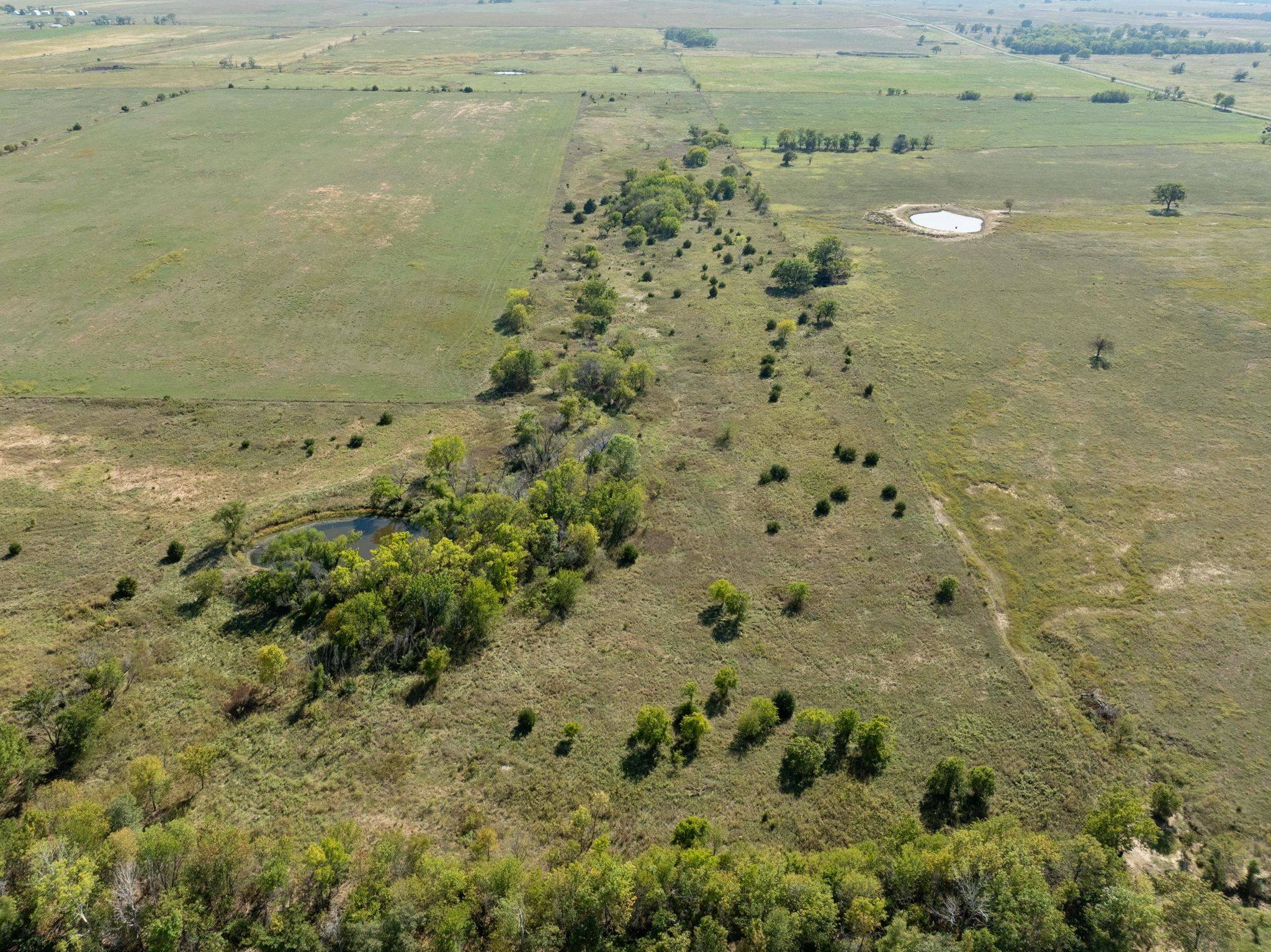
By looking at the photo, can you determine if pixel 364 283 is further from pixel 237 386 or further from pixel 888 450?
pixel 888 450

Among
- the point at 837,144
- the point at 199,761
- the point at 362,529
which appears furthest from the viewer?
the point at 837,144

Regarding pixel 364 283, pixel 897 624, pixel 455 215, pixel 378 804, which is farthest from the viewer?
pixel 455 215

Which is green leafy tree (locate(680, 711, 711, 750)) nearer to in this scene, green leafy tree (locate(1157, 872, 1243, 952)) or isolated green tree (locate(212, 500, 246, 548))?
green leafy tree (locate(1157, 872, 1243, 952))

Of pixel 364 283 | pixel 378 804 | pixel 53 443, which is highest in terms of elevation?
pixel 364 283

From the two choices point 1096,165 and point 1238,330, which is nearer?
point 1238,330

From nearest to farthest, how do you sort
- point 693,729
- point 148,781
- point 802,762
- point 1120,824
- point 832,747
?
1. point 1120,824
2. point 148,781
3. point 802,762
4. point 693,729
5. point 832,747

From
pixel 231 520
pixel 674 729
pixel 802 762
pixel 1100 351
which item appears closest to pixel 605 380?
pixel 231 520

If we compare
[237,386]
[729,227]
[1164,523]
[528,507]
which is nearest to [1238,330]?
[1164,523]

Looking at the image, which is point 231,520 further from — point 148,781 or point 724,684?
point 724,684
